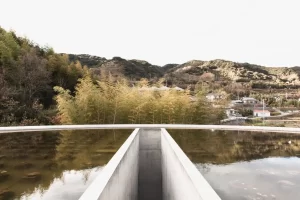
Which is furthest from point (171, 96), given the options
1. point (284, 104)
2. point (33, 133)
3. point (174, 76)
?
point (174, 76)

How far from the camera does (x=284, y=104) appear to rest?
41.1 metres

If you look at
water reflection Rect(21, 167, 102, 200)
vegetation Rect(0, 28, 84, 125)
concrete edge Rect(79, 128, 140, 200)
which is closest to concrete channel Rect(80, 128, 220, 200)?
concrete edge Rect(79, 128, 140, 200)

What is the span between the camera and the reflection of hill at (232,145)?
4312 mm

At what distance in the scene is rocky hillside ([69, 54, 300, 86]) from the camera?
52878 millimetres

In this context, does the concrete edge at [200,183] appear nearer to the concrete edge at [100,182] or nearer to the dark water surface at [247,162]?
the dark water surface at [247,162]

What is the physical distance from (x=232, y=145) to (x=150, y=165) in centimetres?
164

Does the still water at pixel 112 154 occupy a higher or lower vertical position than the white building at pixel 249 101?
lower

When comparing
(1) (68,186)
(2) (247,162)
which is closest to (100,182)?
(1) (68,186)

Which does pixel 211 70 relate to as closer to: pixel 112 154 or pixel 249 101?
pixel 249 101

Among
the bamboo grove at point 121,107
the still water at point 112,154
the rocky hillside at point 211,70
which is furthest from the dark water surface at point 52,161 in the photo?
the rocky hillside at point 211,70

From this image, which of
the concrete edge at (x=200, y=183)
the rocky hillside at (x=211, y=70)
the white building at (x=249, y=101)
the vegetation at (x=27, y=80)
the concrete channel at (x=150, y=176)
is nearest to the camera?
the concrete edge at (x=200, y=183)

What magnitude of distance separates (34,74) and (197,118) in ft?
37.9

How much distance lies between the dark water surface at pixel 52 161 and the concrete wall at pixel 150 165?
62 centimetres

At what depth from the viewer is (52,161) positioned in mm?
3863
